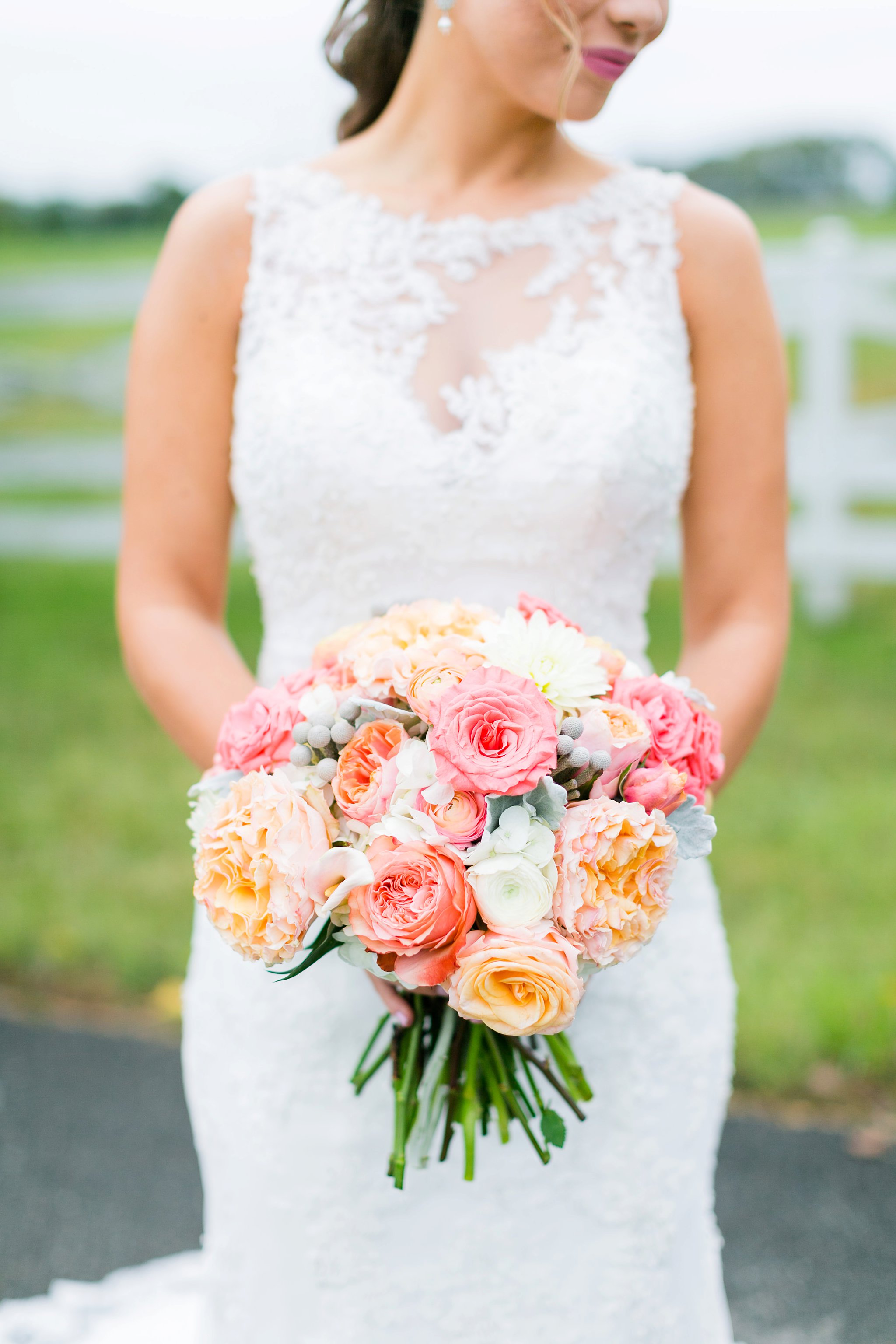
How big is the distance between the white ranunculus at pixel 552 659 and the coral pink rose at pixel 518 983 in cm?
28

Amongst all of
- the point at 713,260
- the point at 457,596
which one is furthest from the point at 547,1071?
the point at 713,260

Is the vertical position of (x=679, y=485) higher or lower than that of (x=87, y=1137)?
higher

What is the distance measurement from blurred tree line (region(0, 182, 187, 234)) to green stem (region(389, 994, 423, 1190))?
10098mm

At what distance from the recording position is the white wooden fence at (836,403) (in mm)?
7723

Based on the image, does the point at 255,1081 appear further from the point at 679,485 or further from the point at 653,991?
the point at 679,485

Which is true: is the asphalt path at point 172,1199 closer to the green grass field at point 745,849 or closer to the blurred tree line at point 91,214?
the green grass field at point 745,849

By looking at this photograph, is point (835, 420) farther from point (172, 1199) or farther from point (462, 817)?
point (462, 817)

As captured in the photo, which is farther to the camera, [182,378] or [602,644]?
[182,378]

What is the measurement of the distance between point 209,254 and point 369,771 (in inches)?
41.4

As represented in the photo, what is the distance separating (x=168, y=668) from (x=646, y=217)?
43.2 inches

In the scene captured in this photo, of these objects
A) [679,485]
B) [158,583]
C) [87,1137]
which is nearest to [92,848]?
[87,1137]

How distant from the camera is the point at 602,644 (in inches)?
69.9

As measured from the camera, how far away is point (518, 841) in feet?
4.90

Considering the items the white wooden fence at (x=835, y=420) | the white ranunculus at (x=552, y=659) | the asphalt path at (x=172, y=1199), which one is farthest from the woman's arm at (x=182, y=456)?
the white wooden fence at (x=835, y=420)
